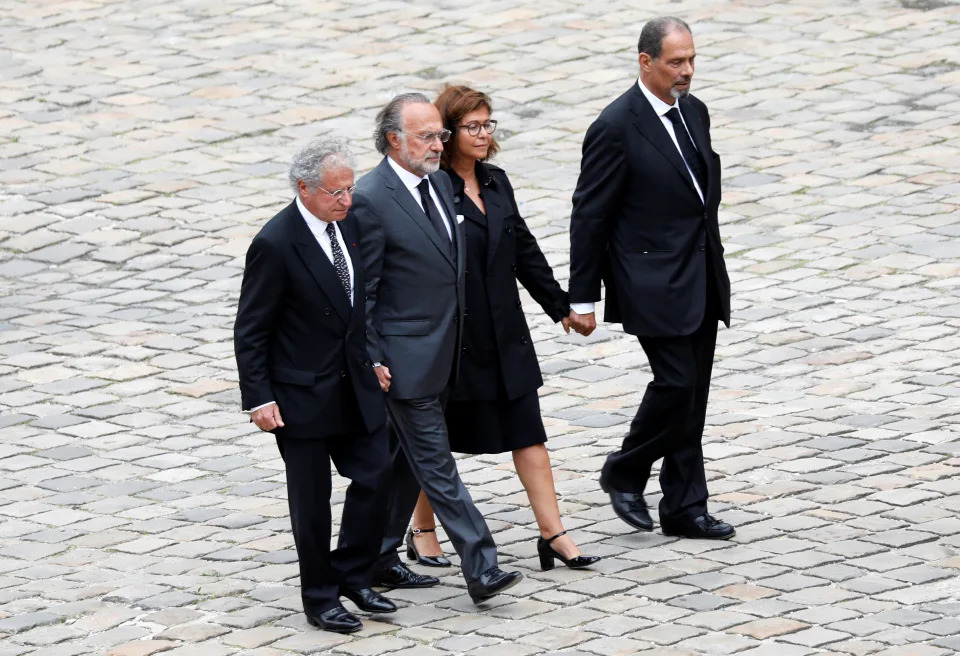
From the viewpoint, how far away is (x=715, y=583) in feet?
21.8

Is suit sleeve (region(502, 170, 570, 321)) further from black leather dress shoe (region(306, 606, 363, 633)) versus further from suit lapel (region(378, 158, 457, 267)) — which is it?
black leather dress shoe (region(306, 606, 363, 633))

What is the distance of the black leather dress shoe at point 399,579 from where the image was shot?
22.6 feet

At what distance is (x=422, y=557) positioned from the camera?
7219 millimetres

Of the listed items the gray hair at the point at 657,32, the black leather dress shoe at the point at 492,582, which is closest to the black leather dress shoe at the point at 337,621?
the black leather dress shoe at the point at 492,582

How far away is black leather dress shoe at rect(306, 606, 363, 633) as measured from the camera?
20.8ft

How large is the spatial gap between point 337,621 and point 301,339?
3.37ft

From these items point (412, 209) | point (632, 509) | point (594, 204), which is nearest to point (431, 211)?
point (412, 209)

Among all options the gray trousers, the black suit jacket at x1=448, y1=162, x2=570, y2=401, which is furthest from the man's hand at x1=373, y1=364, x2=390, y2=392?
the black suit jacket at x1=448, y1=162, x2=570, y2=401

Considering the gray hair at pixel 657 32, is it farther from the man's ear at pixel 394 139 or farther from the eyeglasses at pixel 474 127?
the man's ear at pixel 394 139

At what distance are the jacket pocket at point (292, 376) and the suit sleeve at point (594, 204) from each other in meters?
1.36

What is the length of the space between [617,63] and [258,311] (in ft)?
29.3

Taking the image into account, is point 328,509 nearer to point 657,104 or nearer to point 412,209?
point 412,209

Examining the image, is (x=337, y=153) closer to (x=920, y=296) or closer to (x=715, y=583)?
(x=715, y=583)

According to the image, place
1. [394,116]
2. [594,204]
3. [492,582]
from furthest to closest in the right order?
[594,204]
[394,116]
[492,582]
